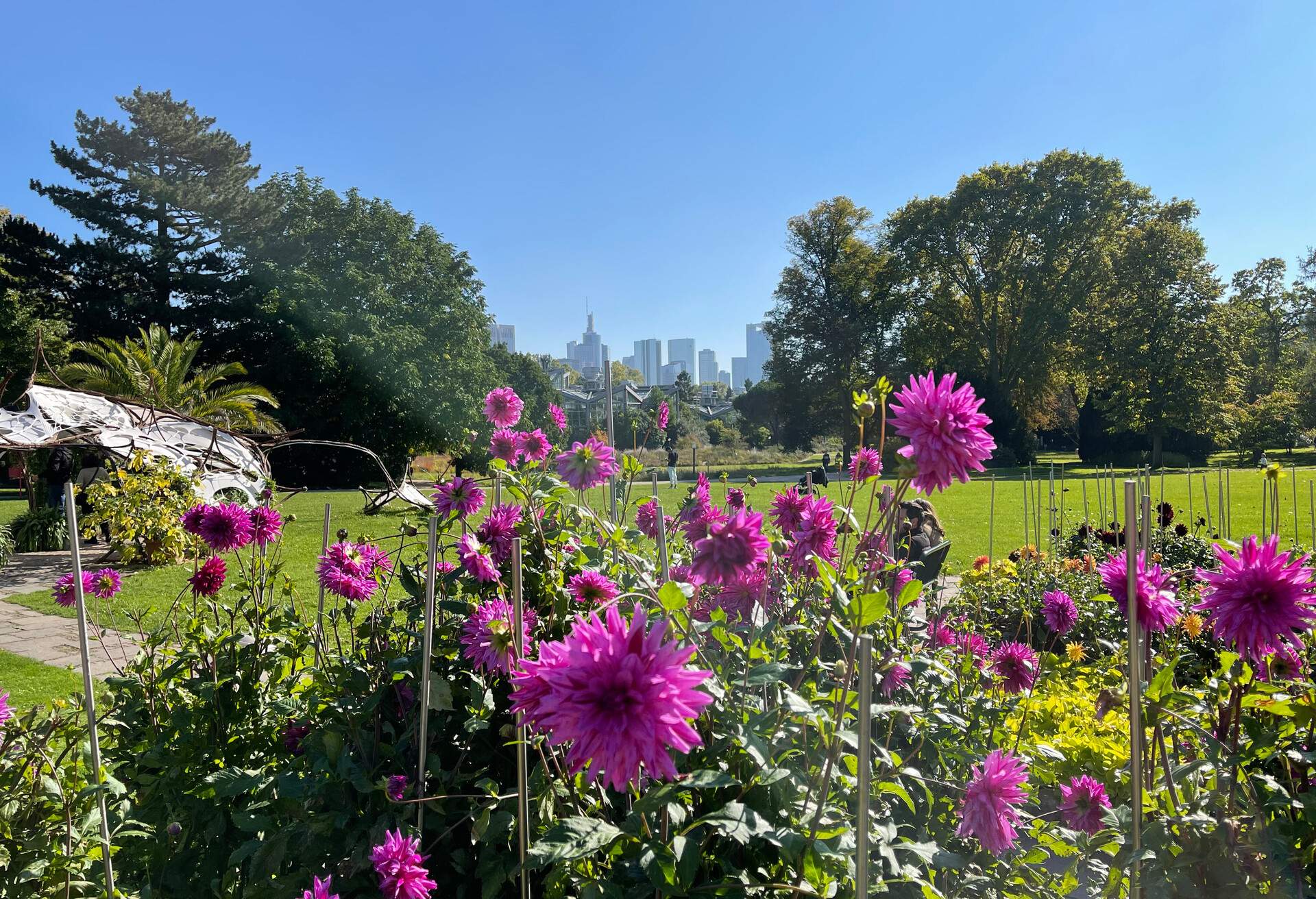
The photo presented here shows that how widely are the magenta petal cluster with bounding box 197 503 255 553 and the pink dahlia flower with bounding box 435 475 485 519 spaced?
2.12 ft

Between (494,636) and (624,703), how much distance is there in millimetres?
527

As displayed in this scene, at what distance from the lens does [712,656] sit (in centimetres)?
152

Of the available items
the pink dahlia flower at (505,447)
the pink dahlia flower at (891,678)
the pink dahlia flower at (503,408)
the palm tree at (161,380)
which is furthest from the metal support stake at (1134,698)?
the palm tree at (161,380)

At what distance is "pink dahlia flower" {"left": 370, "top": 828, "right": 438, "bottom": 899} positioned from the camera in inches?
44.8

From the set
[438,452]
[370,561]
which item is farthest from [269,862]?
[438,452]

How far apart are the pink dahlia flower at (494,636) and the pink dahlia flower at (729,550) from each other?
298 millimetres

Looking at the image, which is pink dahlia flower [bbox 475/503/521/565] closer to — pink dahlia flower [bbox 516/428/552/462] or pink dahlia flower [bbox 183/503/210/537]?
pink dahlia flower [bbox 516/428/552/462]

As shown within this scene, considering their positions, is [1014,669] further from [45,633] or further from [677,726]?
[45,633]

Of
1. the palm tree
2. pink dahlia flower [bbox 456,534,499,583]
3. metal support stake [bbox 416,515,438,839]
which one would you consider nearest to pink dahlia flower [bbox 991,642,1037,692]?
pink dahlia flower [bbox 456,534,499,583]

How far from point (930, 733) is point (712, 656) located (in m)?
0.54

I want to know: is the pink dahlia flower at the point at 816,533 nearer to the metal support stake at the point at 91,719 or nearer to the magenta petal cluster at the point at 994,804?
the magenta petal cluster at the point at 994,804

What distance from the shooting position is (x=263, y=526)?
7.26 feet

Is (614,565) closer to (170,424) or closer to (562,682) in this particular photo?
(562,682)

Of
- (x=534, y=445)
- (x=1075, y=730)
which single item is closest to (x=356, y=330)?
(x=534, y=445)
